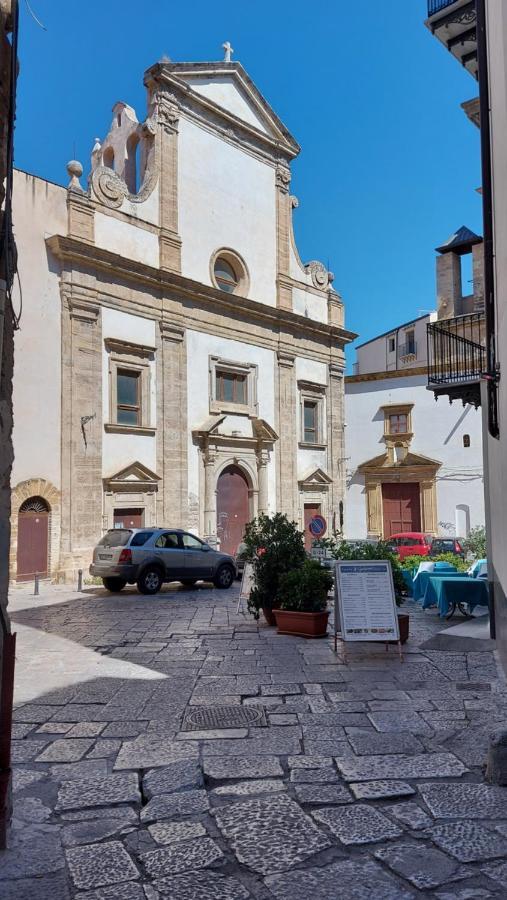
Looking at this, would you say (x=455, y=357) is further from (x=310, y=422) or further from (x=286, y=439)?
(x=310, y=422)

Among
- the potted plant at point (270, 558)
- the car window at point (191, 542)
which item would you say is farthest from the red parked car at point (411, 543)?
the potted plant at point (270, 558)

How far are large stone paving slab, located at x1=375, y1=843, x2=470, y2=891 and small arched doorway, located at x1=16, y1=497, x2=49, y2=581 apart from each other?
47.2 ft

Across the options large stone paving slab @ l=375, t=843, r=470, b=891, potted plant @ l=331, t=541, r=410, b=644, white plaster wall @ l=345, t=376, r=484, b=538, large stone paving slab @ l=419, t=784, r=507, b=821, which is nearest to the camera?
large stone paving slab @ l=375, t=843, r=470, b=891

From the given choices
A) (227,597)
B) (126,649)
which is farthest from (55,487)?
(126,649)

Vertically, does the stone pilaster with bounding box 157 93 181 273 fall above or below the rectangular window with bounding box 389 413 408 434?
above

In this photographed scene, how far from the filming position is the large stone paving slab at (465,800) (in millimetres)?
3812

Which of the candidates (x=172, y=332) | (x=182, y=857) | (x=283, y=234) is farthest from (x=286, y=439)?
(x=182, y=857)

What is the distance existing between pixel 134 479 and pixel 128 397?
2305mm

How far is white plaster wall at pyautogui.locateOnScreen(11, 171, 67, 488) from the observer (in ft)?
54.9

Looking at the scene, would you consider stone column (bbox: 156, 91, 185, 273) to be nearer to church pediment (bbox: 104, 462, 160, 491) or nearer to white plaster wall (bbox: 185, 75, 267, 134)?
white plaster wall (bbox: 185, 75, 267, 134)

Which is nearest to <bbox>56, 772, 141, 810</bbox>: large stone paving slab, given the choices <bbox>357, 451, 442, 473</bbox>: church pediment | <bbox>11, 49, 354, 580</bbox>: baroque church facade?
<bbox>11, 49, 354, 580</bbox>: baroque church facade

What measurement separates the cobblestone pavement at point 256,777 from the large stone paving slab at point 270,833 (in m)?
0.01

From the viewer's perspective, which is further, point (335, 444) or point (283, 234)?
point (335, 444)

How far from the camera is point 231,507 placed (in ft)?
74.5
